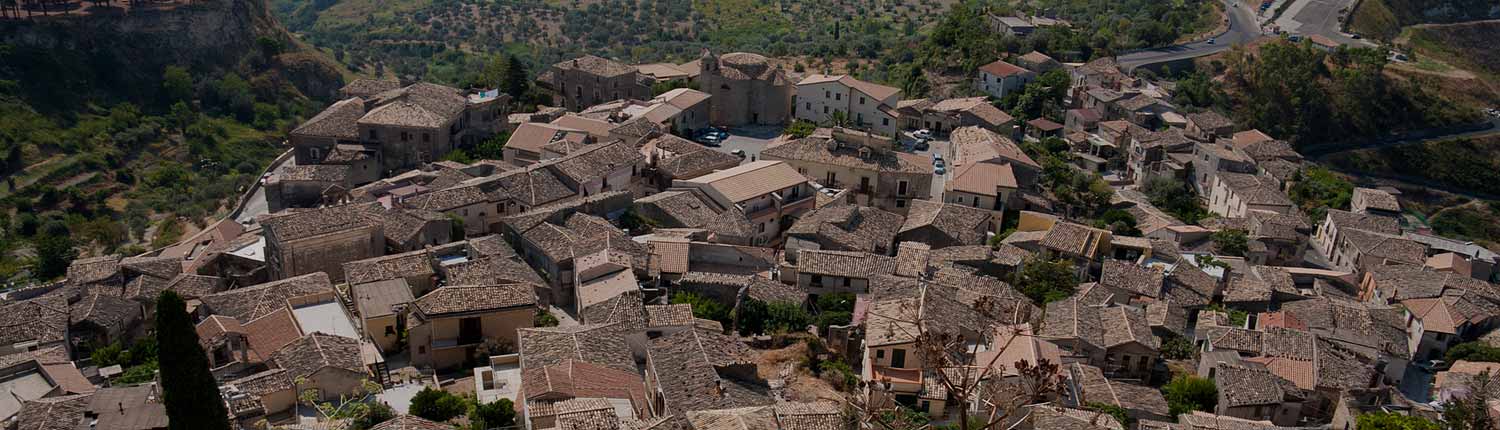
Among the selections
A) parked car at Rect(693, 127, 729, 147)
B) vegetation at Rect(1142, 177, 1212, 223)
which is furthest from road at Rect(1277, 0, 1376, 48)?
parked car at Rect(693, 127, 729, 147)

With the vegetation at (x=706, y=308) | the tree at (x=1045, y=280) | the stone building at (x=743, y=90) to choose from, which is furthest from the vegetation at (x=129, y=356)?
the stone building at (x=743, y=90)

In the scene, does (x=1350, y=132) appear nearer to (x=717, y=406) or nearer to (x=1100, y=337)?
(x=1100, y=337)

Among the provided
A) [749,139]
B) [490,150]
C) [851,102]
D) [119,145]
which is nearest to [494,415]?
[490,150]

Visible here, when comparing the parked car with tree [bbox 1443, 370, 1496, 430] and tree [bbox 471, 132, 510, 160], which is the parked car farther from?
tree [bbox 1443, 370, 1496, 430]

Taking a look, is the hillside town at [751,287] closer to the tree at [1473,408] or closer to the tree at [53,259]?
the tree at [1473,408]

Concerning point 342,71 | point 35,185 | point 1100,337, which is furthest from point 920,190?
point 342,71
